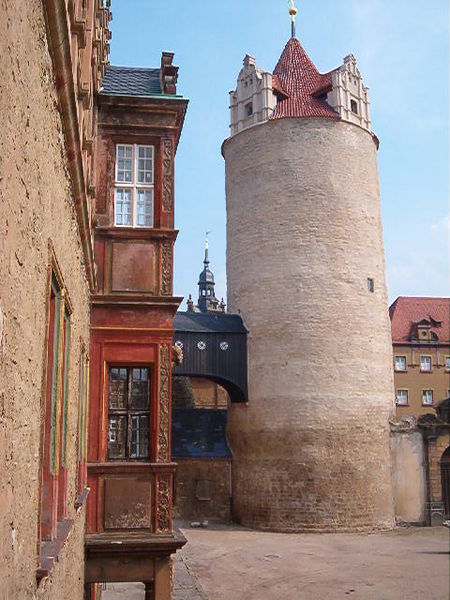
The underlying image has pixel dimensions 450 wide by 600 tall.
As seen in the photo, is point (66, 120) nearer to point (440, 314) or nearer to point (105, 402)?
point (105, 402)

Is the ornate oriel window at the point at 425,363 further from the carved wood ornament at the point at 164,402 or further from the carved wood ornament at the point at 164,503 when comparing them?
the carved wood ornament at the point at 164,503

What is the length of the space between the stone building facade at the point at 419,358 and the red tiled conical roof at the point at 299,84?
17078 mm

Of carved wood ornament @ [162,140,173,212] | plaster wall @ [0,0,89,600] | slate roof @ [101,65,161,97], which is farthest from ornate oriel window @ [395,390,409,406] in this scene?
plaster wall @ [0,0,89,600]

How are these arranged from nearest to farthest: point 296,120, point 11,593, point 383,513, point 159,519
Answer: point 11,593 → point 159,519 → point 383,513 → point 296,120

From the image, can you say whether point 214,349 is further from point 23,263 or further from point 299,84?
point 23,263

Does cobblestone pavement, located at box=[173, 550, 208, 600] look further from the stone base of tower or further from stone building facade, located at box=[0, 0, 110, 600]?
stone building facade, located at box=[0, 0, 110, 600]

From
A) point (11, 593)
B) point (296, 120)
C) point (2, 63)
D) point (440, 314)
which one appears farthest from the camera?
point (440, 314)

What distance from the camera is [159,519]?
9.52 meters

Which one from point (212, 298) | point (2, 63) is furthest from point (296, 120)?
point (212, 298)

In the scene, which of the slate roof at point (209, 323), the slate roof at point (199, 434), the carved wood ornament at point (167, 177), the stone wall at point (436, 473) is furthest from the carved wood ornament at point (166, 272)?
the stone wall at point (436, 473)

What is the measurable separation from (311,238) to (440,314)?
20.1m

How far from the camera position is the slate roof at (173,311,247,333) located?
24875mm

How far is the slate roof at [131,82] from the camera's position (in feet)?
35.6

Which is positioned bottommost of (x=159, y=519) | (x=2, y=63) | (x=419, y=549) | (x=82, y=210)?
(x=419, y=549)
